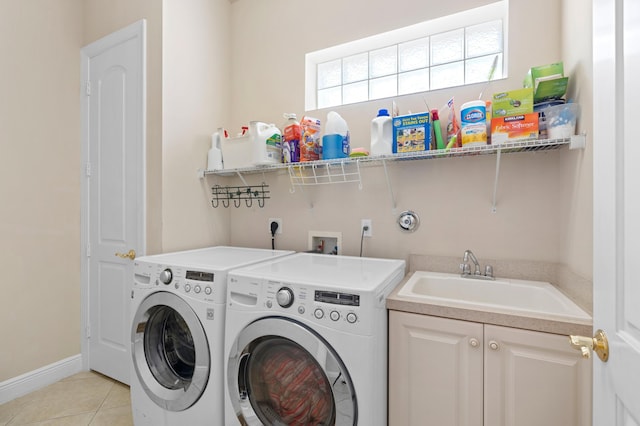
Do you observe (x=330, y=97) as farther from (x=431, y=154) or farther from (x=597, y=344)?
(x=597, y=344)

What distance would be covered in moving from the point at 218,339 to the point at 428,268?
122cm

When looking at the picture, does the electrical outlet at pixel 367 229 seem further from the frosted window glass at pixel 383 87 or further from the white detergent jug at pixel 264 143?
the frosted window glass at pixel 383 87

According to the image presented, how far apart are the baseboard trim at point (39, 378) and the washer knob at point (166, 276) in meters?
1.47

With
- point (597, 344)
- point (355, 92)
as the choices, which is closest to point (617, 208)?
A: point (597, 344)

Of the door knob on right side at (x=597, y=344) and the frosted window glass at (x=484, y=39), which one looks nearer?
the door knob on right side at (x=597, y=344)

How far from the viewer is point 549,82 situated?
1.36 metres

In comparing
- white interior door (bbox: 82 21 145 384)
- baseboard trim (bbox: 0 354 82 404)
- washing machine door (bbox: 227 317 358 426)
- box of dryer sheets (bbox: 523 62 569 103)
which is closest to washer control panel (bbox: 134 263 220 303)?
washing machine door (bbox: 227 317 358 426)

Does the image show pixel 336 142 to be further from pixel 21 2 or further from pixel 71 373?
pixel 71 373

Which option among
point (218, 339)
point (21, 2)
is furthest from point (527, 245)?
point (21, 2)

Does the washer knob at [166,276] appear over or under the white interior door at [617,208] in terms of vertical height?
under

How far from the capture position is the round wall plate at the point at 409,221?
184 cm

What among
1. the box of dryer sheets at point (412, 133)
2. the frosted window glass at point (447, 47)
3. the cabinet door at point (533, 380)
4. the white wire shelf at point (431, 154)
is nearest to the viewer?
the cabinet door at point (533, 380)

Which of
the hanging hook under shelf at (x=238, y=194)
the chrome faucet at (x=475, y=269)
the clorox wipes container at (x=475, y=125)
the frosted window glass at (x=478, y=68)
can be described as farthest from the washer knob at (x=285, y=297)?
the frosted window glass at (x=478, y=68)

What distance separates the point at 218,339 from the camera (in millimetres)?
1388
